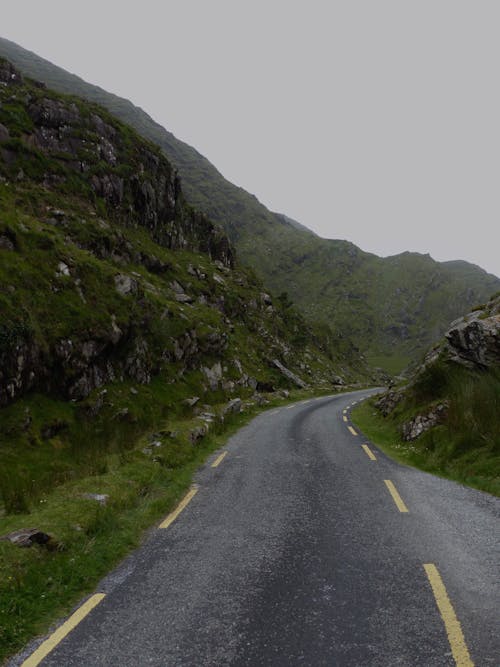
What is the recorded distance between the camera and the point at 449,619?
534cm

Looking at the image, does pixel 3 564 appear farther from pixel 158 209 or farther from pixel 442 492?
A: pixel 158 209

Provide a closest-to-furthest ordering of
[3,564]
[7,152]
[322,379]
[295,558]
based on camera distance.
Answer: [3,564], [295,558], [7,152], [322,379]

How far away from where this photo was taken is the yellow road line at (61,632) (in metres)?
4.84

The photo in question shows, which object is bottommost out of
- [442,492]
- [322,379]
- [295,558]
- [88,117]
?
[322,379]

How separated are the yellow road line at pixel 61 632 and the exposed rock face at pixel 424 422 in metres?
15.1

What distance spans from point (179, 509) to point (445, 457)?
9700 millimetres

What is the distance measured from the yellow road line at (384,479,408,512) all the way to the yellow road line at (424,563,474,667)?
3.06m

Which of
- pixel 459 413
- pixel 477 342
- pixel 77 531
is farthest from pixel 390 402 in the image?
pixel 77 531

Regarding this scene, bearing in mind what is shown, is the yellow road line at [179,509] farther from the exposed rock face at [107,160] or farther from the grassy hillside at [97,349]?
the exposed rock face at [107,160]

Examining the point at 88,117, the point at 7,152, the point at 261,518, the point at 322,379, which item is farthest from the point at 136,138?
the point at 261,518

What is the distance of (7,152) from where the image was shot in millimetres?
42531

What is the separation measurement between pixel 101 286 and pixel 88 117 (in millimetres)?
40457

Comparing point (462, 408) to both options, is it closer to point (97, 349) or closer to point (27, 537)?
point (27, 537)

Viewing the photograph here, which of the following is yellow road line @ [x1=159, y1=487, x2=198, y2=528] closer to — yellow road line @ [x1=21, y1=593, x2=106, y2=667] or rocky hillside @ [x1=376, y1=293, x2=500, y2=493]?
yellow road line @ [x1=21, y1=593, x2=106, y2=667]
